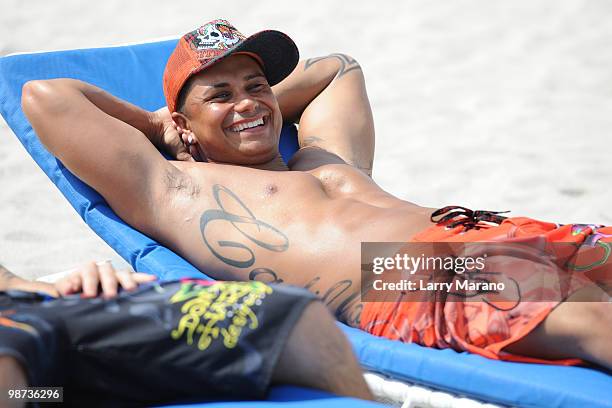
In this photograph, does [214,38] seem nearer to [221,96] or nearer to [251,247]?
[221,96]

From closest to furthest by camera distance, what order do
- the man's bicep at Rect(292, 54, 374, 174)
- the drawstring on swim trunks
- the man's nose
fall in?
the drawstring on swim trunks → the man's nose → the man's bicep at Rect(292, 54, 374, 174)

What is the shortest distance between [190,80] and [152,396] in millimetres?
1710

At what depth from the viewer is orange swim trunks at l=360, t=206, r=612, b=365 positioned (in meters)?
2.52

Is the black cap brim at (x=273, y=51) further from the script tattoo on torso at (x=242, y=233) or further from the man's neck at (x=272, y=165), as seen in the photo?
the script tattoo on torso at (x=242, y=233)

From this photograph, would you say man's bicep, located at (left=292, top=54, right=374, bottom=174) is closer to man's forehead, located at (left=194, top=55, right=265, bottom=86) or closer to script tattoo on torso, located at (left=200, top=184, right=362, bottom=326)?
man's forehead, located at (left=194, top=55, right=265, bottom=86)

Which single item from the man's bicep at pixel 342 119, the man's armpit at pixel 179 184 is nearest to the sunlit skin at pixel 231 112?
the man's armpit at pixel 179 184

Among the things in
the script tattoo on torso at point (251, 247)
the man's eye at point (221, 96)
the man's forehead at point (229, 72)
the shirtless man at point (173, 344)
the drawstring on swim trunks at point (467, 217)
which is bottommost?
the shirtless man at point (173, 344)

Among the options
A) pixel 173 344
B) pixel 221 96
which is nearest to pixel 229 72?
pixel 221 96

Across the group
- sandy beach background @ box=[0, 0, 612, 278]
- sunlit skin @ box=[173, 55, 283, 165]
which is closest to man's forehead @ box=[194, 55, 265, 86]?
sunlit skin @ box=[173, 55, 283, 165]

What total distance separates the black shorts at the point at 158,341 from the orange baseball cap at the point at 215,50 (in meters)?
1.58

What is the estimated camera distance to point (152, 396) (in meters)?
1.96

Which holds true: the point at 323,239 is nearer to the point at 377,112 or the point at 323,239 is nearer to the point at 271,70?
the point at 271,70

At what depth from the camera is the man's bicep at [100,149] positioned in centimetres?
309

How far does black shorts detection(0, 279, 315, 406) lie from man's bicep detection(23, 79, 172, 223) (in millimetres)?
1177
